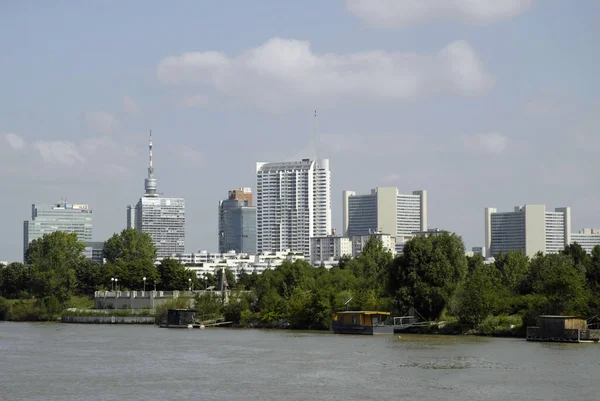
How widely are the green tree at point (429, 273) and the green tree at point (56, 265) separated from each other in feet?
158

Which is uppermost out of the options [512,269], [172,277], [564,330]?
[512,269]

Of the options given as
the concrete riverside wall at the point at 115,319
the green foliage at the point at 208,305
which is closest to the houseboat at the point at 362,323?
the green foliage at the point at 208,305

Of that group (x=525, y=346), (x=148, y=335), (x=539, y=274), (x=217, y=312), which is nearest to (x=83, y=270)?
(x=217, y=312)

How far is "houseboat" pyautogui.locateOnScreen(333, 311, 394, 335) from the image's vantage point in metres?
71.9

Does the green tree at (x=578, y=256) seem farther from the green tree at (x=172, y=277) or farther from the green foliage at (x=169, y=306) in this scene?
the green tree at (x=172, y=277)

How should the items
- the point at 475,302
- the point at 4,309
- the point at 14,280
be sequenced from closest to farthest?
1. the point at 475,302
2. the point at 4,309
3. the point at 14,280

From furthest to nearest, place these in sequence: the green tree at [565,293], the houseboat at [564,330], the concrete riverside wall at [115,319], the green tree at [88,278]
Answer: the green tree at [88,278], the concrete riverside wall at [115,319], the green tree at [565,293], the houseboat at [564,330]

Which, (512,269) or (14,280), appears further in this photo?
(14,280)

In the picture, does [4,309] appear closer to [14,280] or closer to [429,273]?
[14,280]

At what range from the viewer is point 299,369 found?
4619 cm

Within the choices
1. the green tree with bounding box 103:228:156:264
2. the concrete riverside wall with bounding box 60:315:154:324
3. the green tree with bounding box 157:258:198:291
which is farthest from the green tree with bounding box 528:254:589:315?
the green tree with bounding box 103:228:156:264

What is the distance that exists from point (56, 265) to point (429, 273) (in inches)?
2308

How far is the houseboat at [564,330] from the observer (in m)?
59.9

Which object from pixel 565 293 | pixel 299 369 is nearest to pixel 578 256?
pixel 565 293
